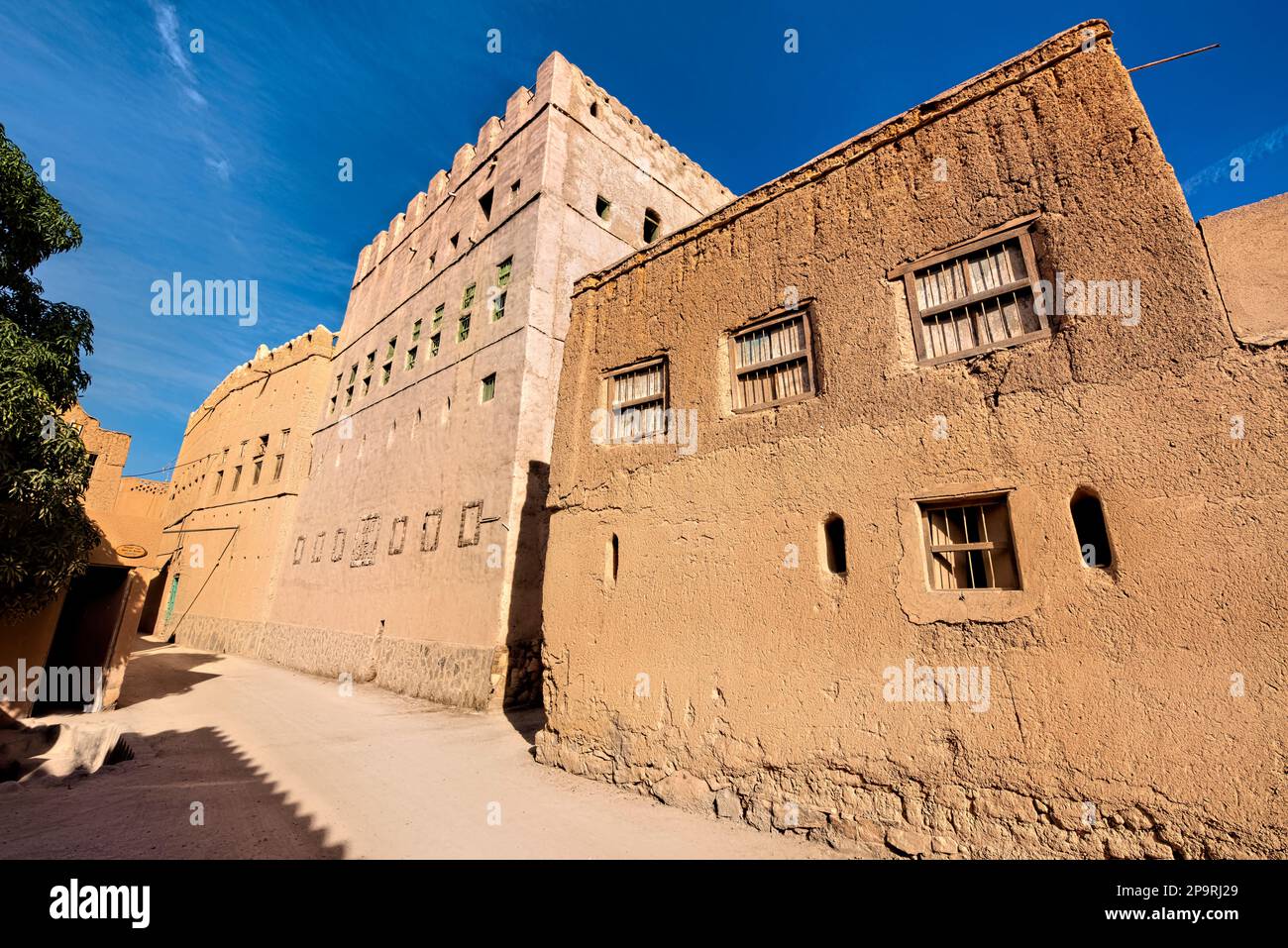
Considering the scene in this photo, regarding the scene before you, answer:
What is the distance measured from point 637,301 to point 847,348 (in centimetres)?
358

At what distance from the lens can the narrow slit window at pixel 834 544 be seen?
5.53 meters

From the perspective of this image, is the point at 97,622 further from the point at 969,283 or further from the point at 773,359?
the point at 969,283

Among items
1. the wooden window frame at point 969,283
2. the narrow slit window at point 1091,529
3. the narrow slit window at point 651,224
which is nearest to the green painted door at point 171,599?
the narrow slit window at point 651,224

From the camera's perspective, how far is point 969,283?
5340 millimetres

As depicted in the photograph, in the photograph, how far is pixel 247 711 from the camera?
11.5 meters

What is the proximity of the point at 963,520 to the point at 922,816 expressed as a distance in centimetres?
253

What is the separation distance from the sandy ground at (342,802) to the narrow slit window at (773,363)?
4.58 metres

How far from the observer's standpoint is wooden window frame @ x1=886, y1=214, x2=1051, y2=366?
16.1 feet

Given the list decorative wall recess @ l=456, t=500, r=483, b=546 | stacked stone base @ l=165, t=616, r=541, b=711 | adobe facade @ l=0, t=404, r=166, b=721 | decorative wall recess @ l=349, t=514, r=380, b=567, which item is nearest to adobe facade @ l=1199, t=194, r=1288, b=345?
stacked stone base @ l=165, t=616, r=541, b=711

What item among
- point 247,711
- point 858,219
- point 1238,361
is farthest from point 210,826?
point 1238,361
